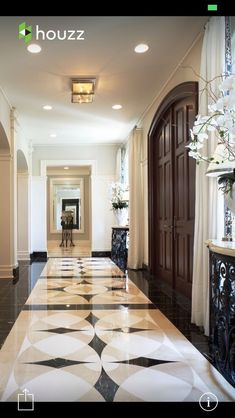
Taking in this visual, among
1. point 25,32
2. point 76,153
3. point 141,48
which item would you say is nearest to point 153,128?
point 141,48

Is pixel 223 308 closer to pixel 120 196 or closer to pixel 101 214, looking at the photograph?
pixel 120 196

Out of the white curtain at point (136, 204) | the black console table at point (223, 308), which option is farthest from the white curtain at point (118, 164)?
the black console table at point (223, 308)

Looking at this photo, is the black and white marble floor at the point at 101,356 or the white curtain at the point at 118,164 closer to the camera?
the black and white marble floor at the point at 101,356

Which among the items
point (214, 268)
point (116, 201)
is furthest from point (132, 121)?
point (214, 268)

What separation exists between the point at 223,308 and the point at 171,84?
12.2 ft

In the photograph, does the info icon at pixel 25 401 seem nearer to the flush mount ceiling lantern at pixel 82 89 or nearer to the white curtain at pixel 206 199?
the white curtain at pixel 206 199

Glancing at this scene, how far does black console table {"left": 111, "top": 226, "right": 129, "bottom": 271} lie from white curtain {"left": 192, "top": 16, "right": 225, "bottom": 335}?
4.28 metres

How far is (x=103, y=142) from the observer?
9734 millimetres

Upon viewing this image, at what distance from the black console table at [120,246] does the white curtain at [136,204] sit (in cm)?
56

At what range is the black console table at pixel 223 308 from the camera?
224cm

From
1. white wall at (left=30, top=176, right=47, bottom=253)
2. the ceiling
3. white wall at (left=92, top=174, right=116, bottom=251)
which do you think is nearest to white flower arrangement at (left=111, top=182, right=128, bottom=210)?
white wall at (left=92, top=174, right=116, bottom=251)

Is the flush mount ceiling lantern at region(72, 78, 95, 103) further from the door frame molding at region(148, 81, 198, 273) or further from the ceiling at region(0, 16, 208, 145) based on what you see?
the door frame molding at region(148, 81, 198, 273)

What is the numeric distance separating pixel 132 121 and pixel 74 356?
19.0 ft

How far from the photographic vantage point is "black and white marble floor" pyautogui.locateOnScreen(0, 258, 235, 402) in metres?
2.07
